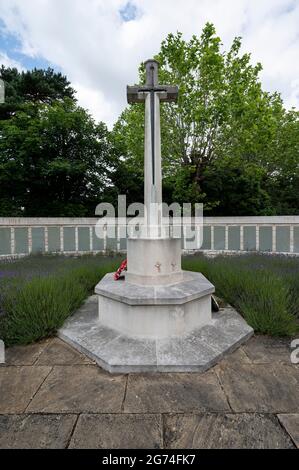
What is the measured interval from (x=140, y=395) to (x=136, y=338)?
1.00m

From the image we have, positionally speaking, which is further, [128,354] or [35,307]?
[35,307]

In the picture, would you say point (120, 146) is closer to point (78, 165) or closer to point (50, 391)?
point (78, 165)

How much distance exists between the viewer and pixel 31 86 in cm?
1869

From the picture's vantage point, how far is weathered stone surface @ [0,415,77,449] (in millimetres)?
1781

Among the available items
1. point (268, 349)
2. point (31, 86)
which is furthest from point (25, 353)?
point (31, 86)

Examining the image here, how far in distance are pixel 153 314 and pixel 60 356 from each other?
4.34 ft

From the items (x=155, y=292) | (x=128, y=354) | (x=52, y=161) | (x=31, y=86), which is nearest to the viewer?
(x=128, y=354)

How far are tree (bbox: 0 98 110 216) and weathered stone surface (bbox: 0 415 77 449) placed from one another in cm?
1174

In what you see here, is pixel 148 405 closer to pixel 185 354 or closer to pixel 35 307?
pixel 185 354

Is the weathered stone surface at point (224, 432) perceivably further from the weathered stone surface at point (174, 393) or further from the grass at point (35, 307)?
the grass at point (35, 307)

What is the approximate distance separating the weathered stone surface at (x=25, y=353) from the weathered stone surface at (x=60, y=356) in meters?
0.07

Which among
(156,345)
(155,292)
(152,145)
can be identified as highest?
(152,145)

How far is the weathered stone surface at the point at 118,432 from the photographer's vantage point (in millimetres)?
1770

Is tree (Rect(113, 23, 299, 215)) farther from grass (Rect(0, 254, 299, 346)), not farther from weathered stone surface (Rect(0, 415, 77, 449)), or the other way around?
weathered stone surface (Rect(0, 415, 77, 449))
